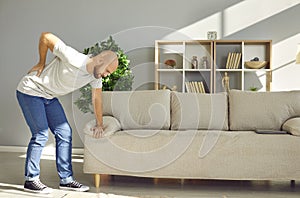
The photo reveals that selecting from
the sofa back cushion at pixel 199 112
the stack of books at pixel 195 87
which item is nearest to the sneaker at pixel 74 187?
the sofa back cushion at pixel 199 112

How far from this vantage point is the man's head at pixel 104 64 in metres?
3.16

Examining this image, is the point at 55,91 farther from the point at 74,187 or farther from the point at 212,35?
the point at 212,35

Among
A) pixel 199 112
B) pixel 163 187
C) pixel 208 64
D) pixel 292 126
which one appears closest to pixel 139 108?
pixel 199 112

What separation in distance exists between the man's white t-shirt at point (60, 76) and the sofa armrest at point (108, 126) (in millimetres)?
385

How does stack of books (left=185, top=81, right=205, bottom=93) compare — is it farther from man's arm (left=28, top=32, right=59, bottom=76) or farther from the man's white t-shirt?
man's arm (left=28, top=32, right=59, bottom=76)

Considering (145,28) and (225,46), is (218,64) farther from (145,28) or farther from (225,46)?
(145,28)

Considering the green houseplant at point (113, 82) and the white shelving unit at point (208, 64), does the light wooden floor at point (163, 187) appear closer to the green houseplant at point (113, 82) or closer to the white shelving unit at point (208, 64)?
the green houseplant at point (113, 82)

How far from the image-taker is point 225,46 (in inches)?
227

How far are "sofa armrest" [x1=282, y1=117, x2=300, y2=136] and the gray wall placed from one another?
189 cm

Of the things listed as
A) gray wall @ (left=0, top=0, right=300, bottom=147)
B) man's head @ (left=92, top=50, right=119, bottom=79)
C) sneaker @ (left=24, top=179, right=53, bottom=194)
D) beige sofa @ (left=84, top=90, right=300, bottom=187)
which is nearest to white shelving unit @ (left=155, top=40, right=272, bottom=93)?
gray wall @ (left=0, top=0, right=300, bottom=147)

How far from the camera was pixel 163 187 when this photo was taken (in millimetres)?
3672

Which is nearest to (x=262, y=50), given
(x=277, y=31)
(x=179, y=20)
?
(x=277, y=31)

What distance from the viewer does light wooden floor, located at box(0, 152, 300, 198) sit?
3422 mm

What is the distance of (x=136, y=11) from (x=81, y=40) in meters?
0.80
